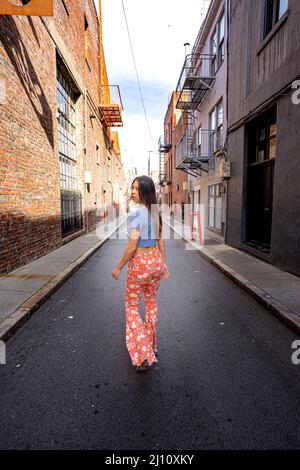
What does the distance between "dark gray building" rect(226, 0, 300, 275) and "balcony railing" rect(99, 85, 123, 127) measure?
9537 millimetres

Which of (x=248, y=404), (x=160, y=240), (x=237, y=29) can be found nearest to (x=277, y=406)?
(x=248, y=404)

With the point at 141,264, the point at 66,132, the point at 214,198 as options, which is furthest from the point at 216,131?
the point at 141,264

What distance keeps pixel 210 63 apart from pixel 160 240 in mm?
13381

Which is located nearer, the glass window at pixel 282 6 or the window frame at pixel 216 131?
the glass window at pixel 282 6

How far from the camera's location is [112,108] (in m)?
17.6

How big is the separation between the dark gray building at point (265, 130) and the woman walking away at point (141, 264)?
4.28m

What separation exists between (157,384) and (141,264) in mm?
1115

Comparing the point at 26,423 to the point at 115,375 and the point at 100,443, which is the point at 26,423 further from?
the point at 115,375

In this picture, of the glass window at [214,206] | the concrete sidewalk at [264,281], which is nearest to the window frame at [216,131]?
the glass window at [214,206]

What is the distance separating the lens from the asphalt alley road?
6.48 feet

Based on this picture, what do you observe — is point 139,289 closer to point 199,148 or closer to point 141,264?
point 141,264

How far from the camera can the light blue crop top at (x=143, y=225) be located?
2.59 m

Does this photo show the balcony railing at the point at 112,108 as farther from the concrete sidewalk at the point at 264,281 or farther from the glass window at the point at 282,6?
the concrete sidewalk at the point at 264,281

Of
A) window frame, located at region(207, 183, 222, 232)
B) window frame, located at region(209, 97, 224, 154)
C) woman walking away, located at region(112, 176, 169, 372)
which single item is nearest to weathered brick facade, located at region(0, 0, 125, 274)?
woman walking away, located at region(112, 176, 169, 372)
